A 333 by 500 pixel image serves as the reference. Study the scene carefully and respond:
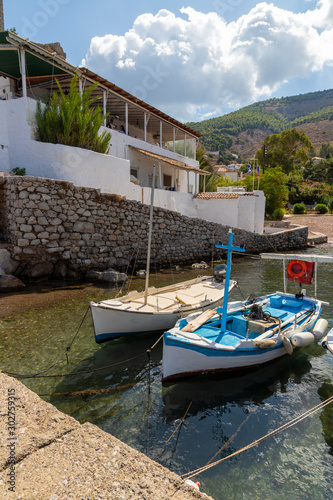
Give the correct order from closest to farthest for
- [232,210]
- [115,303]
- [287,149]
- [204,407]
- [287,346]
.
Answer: [204,407], [287,346], [115,303], [232,210], [287,149]

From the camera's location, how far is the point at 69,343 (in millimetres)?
7461

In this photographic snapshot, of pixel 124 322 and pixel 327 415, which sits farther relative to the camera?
pixel 124 322

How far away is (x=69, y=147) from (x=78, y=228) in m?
3.54

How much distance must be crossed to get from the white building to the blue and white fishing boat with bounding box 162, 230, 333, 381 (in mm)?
9066

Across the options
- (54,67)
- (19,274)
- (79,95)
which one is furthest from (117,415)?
(54,67)

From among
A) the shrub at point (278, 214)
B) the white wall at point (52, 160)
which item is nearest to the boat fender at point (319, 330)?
the white wall at point (52, 160)

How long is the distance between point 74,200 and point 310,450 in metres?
11.1

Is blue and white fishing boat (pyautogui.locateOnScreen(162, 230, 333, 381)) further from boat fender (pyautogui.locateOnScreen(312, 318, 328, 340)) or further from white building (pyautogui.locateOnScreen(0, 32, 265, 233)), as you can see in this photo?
white building (pyautogui.locateOnScreen(0, 32, 265, 233))

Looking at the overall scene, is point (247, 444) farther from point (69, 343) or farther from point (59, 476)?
point (69, 343)

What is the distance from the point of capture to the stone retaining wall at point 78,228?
1145 centimetres

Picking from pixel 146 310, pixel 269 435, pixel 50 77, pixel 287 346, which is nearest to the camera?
pixel 269 435

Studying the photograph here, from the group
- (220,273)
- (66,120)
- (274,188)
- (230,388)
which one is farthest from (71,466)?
(274,188)

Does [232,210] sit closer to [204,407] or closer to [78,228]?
[78,228]

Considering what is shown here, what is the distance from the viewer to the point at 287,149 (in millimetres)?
51812
